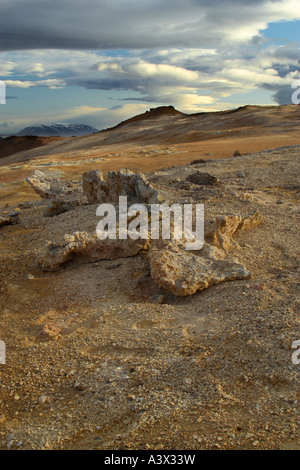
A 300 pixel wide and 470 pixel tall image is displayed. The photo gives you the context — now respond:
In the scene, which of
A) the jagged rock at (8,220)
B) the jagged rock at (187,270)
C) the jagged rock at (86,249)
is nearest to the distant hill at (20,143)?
the jagged rock at (8,220)

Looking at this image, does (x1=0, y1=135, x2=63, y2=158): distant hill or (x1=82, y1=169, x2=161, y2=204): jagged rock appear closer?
(x1=82, y1=169, x2=161, y2=204): jagged rock

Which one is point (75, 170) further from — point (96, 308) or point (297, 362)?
point (297, 362)

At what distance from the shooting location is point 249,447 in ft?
7.60

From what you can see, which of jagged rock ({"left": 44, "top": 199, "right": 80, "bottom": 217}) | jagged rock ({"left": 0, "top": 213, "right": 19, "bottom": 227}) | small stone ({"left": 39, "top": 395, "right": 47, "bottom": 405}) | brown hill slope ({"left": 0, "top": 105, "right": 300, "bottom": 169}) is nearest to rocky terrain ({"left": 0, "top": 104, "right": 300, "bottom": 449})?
small stone ({"left": 39, "top": 395, "right": 47, "bottom": 405})

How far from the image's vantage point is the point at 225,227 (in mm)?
5305

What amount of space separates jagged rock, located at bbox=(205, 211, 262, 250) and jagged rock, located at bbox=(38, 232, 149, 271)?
828 mm

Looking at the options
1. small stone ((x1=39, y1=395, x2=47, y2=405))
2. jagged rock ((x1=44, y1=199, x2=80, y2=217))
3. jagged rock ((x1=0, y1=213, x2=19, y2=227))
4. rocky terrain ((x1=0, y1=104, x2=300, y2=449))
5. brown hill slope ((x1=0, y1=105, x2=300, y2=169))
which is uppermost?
brown hill slope ((x1=0, y1=105, x2=300, y2=169))

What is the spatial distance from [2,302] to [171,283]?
1.74 meters

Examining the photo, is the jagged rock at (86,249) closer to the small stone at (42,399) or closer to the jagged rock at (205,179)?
the small stone at (42,399)

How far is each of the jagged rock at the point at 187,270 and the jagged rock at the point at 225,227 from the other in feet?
1.92

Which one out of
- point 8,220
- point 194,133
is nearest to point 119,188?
point 8,220

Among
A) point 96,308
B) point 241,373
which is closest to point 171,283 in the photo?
point 96,308

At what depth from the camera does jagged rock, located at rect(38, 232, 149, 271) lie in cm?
487

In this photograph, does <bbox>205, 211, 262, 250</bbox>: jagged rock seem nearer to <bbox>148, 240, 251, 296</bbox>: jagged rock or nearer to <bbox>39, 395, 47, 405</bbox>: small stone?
<bbox>148, 240, 251, 296</bbox>: jagged rock
